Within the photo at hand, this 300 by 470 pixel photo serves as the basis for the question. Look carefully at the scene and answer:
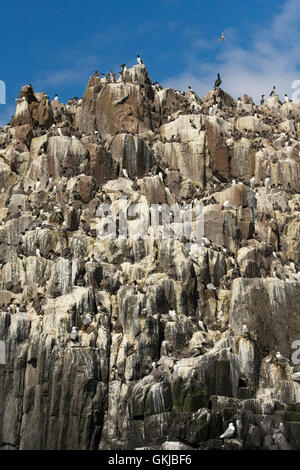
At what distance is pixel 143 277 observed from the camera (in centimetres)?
5122

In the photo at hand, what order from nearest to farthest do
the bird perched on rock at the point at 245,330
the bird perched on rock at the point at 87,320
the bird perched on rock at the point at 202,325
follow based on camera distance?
the bird perched on rock at the point at 87,320 < the bird perched on rock at the point at 245,330 < the bird perched on rock at the point at 202,325

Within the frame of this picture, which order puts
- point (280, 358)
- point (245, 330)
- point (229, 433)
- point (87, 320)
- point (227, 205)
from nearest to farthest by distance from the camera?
point (229, 433) < point (280, 358) < point (87, 320) < point (245, 330) < point (227, 205)

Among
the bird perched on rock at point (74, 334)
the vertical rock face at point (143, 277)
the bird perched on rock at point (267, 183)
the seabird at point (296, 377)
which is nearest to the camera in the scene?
the vertical rock face at point (143, 277)

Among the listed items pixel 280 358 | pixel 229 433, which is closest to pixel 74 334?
pixel 280 358

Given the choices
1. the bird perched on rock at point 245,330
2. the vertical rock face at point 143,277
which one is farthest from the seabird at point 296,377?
the bird perched on rock at point 245,330

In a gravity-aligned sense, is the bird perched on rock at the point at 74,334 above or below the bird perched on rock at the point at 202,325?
below

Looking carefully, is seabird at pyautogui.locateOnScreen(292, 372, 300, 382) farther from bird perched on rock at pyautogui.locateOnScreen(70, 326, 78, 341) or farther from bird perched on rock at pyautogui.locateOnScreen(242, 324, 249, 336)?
bird perched on rock at pyautogui.locateOnScreen(70, 326, 78, 341)

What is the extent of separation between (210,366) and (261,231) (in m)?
14.9

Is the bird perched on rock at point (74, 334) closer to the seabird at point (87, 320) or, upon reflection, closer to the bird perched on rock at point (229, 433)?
the seabird at point (87, 320)

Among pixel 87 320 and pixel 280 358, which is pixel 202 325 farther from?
pixel 87 320

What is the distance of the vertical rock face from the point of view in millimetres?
42750

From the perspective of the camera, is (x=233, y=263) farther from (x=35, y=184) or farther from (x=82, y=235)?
(x=35, y=184)

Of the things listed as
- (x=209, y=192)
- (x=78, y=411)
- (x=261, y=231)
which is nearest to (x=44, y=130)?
(x=209, y=192)

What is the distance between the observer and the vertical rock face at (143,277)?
4275cm
